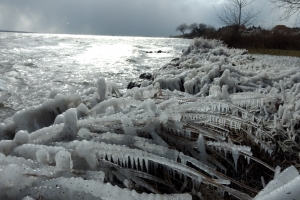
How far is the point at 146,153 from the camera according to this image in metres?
1.24

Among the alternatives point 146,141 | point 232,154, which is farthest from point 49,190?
point 232,154

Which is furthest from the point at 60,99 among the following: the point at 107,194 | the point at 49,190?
the point at 107,194

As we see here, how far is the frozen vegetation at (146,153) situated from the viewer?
98cm

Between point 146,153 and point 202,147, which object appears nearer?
point 146,153

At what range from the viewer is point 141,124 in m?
1.51

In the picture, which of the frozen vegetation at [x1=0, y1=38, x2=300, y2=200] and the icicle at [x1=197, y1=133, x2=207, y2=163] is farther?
the icicle at [x1=197, y1=133, x2=207, y2=163]

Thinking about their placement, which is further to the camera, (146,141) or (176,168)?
(146,141)

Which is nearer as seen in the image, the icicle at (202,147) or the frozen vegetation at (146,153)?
the frozen vegetation at (146,153)

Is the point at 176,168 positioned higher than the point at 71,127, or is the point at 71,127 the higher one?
the point at 71,127

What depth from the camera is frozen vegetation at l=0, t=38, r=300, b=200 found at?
3.23 ft

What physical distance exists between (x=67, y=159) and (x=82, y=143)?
0.12 meters

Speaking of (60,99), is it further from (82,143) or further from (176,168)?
(176,168)

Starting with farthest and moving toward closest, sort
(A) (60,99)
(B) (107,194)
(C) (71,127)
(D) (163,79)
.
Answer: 1. (D) (163,79)
2. (A) (60,99)
3. (C) (71,127)
4. (B) (107,194)

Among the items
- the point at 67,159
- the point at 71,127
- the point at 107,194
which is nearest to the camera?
the point at 107,194
